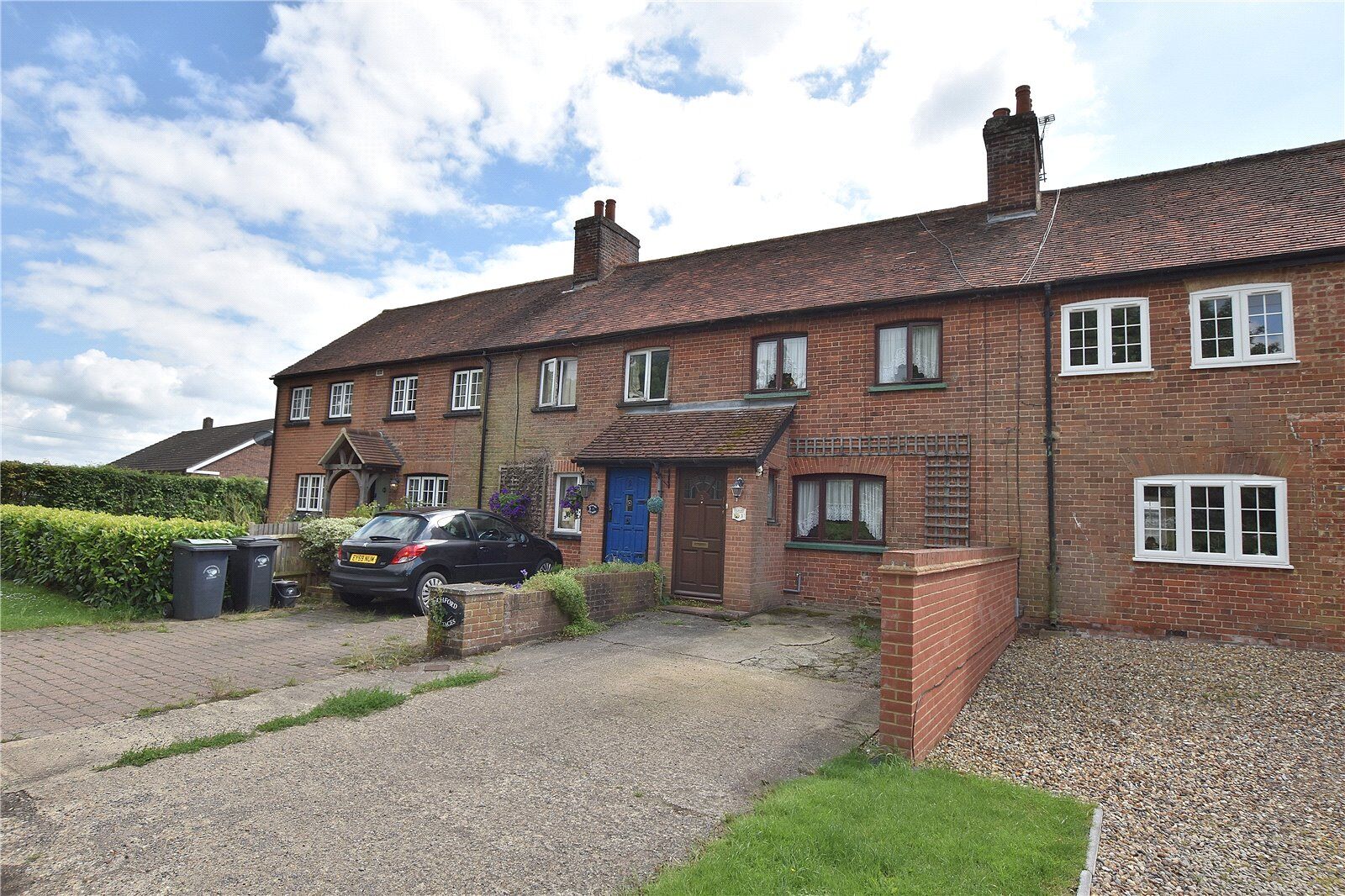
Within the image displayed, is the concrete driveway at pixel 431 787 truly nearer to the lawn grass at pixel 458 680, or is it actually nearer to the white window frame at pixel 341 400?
the lawn grass at pixel 458 680

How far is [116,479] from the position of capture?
19422mm

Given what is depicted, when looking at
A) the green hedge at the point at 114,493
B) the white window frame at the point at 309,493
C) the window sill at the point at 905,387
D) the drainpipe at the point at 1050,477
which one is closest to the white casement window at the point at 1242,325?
the drainpipe at the point at 1050,477

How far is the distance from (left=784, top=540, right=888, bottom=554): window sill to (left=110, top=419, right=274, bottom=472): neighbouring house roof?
36887 millimetres

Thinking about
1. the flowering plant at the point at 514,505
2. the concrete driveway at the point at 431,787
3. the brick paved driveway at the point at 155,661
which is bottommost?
the brick paved driveway at the point at 155,661

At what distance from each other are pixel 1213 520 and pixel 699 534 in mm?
7409

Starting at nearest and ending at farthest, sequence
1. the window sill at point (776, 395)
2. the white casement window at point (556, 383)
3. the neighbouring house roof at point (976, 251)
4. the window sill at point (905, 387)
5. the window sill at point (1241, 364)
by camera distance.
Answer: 1. the window sill at point (1241, 364)
2. the neighbouring house roof at point (976, 251)
3. the window sill at point (905, 387)
4. the window sill at point (776, 395)
5. the white casement window at point (556, 383)

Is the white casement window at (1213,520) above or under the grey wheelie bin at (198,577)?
above

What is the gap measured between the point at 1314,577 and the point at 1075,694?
478 centimetres

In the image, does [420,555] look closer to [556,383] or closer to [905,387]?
[556,383]

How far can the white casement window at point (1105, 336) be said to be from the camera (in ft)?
34.1

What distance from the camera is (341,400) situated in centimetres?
2102

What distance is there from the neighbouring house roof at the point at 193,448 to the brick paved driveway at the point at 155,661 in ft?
109

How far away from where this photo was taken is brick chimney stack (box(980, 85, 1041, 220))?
43.4ft

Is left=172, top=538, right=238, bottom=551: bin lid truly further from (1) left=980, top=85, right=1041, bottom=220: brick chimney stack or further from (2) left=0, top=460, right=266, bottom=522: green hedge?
(1) left=980, top=85, right=1041, bottom=220: brick chimney stack
